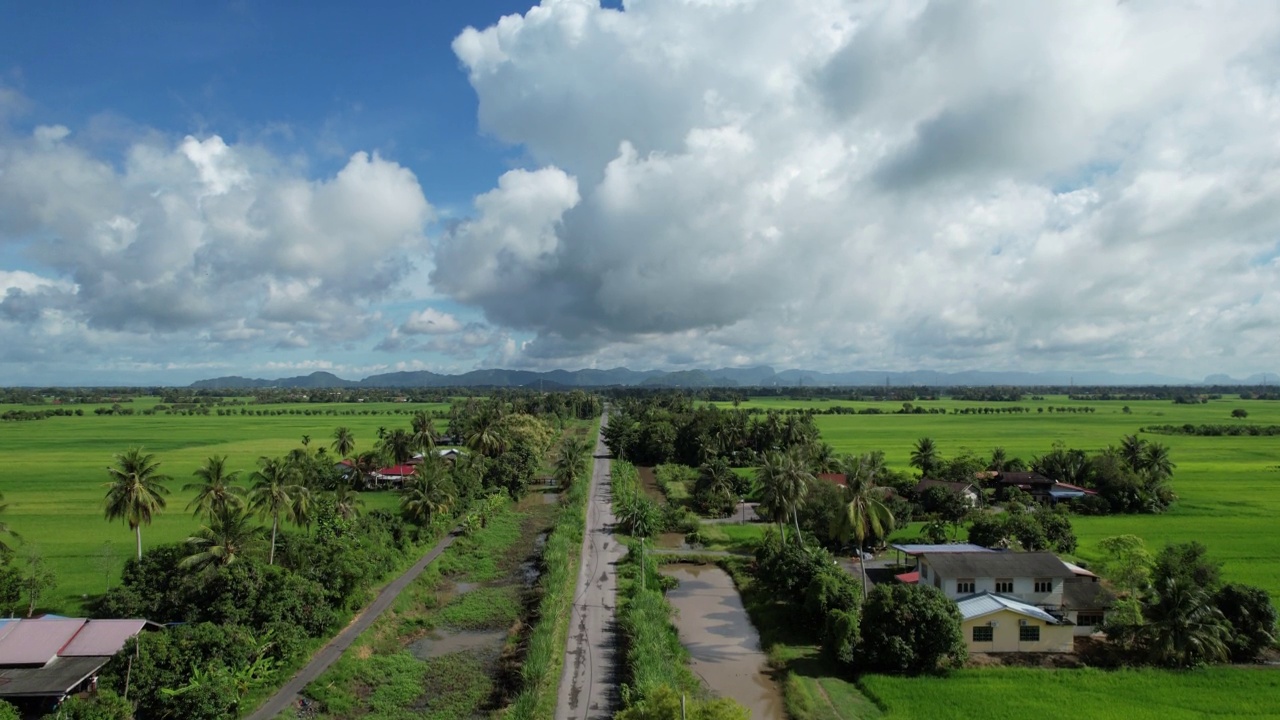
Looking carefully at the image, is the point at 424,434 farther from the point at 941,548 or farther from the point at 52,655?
the point at 941,548

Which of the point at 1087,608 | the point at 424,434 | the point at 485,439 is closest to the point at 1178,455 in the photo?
the point at 1087,608

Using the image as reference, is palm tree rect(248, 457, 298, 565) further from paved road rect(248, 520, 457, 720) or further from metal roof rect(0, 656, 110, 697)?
metal roof rect(0, 656, 110, 697)

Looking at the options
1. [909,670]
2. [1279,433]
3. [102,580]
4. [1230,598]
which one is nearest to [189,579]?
[102,580]

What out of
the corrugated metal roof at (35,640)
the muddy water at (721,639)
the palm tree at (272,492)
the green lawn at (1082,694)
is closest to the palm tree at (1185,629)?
the green lawn at (1082,694)

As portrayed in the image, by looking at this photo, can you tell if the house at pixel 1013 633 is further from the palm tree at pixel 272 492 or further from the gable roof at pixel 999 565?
the palm tree at pixel 272 492

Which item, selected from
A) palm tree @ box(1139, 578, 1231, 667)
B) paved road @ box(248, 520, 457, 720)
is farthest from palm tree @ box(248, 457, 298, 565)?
palm tree @ box(1139, 578, 1231, 667)

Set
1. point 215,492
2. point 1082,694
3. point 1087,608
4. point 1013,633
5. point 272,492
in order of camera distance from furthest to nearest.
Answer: point 272,492
point 215,492
point 1087,608
point 1013,633
point 1082,694
